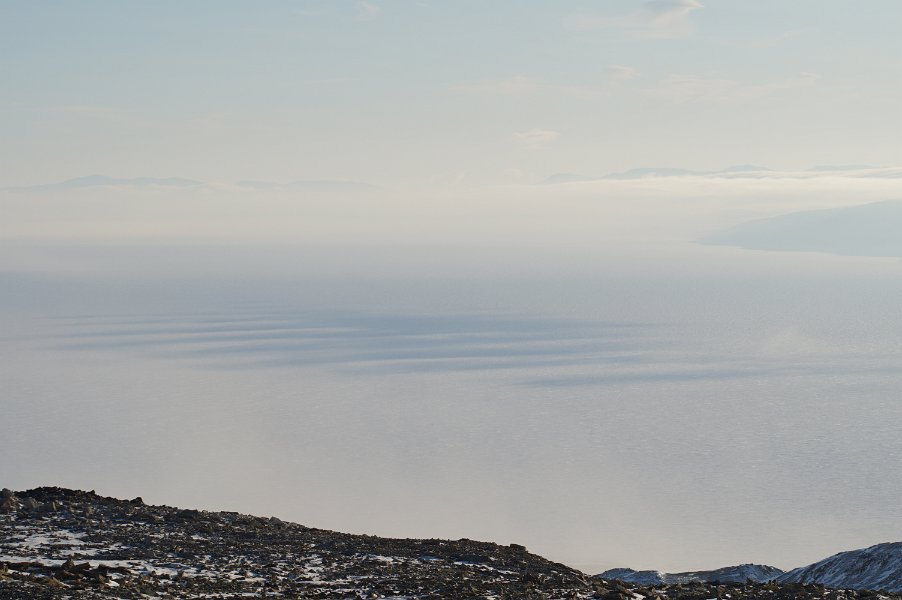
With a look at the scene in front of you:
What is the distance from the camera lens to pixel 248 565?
18328 millimetres

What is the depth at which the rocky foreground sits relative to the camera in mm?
16266

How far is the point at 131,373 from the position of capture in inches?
6806

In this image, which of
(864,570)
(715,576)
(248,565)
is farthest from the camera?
(715,576)

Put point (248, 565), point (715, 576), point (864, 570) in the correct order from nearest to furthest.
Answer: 1. point (248, 565)
2. point (864, 570)
3. point (715, 576)

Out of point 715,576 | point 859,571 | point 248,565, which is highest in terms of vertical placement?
point 715,576

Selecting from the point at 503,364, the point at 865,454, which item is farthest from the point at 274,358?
the point at 865,454

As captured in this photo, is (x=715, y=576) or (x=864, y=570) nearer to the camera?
(x=864, y=570)

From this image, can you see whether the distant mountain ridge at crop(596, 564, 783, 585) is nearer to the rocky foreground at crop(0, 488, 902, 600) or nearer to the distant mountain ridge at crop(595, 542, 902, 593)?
the distant mountain ridge at crop(595, 542, 902, 593)

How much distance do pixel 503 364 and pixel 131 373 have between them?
208 ft

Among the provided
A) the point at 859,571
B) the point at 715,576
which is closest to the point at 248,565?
the point at 859,571

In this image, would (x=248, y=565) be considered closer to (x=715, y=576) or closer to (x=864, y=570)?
(x=864, y=570)

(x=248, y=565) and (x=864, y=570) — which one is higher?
(x=864, y=570)

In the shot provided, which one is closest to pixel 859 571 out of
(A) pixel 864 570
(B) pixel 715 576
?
(A) pixel 864 570

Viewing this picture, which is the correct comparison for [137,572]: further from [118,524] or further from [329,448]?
[329,448]
